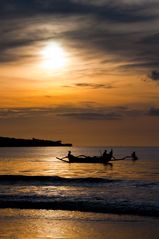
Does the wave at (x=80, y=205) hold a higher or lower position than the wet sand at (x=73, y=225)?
higher

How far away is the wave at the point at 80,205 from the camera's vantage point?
2659 centimetres

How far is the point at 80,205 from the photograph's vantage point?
28.8 m

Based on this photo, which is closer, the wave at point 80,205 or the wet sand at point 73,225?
the wet sand at point 73,225

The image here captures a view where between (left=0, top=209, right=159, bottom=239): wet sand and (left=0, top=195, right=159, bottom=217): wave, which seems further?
(left=0, top=195, right=159, bottom=217): wave

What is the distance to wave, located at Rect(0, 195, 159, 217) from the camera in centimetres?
2659

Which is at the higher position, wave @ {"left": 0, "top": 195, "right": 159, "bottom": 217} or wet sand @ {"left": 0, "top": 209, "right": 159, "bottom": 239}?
wave @ {"left": 0, "top": 195, "right": 159, "bottom": 217}

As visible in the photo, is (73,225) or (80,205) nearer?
(73,225)

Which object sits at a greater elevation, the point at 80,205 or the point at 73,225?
the point at 80,205

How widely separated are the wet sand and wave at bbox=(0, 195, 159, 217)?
1.40 m

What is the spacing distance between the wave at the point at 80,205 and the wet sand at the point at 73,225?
1403 mm

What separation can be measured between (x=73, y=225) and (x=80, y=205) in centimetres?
640

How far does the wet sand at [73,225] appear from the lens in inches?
803

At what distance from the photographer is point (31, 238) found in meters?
19.8

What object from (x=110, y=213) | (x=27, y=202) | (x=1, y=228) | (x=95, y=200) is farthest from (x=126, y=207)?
(x=1, y=228)
